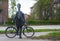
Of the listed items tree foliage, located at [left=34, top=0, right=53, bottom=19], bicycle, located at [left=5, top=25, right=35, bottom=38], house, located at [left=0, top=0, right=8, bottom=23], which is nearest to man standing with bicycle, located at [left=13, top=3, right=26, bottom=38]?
bicycle, located at [left=5, top=25, right=35, bottom=38]

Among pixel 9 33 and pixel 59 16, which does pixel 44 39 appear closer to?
pixel 9 33

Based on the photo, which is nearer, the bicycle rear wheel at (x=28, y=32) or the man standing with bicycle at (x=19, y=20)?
the man standing with bicycle at (x=19, y=20)

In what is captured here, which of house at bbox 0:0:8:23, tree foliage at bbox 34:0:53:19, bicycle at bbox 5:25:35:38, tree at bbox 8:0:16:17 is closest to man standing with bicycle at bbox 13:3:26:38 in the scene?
bicycle at bbox 5:25:35:38

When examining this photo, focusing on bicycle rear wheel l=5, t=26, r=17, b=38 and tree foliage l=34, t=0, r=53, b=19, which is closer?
bicycle rear wheel l=5, t=26, r=17, b=38

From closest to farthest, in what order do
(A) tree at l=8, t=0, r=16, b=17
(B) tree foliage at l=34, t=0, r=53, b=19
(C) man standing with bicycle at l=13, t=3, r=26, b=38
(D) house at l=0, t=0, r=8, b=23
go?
1. (C) man standing with bicycle at l=13, t=3, r=26, b=38
2. (D) house at l=0, t=0, r=8, b=23
3. (A) tree at l=8, t=0, r=16, b=17
4. (B) tree foliage at l=34, t=0, r=53, b=19

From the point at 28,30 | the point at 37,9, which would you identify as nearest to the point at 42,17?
the point at 37,9

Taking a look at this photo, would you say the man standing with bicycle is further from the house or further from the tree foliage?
the tree foliage

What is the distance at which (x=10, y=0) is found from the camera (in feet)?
158

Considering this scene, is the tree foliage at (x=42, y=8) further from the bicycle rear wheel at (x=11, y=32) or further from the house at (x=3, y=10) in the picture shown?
the bicycle rear wheel at (x=11, y=32)

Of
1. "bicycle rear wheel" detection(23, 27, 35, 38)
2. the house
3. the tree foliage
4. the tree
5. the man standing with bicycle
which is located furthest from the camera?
the tree foliage

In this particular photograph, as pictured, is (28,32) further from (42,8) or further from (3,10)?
(42,8)

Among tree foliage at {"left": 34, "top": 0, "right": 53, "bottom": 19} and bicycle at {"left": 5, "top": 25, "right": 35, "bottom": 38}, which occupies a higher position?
bicycle at {"left": 5, "top": 25, "right": 35, "bottom": 38}

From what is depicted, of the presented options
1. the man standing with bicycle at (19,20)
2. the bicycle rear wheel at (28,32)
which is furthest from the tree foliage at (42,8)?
the man standing with bicycle at (19,20)

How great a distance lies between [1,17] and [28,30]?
3221cm
